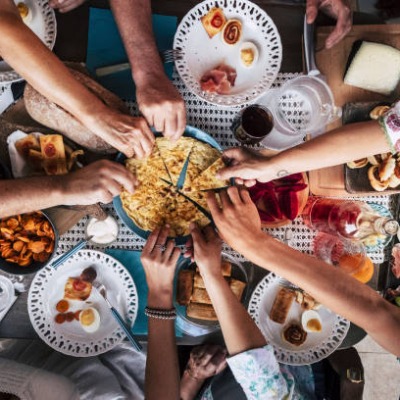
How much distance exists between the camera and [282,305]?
5.14 ft

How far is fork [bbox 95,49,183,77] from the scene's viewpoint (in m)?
1.48

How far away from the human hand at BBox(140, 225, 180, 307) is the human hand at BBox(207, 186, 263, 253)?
7.3 inches

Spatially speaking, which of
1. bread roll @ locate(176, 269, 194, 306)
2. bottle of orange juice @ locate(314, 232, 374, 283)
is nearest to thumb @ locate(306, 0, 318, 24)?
bottle of orange juice @ locate(314, 232, 374, 283)

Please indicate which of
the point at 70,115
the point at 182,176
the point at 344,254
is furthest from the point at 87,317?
the point at 344,254

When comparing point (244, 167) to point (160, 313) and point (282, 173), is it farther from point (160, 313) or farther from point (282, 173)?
point (160, 313)

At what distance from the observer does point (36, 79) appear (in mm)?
1292

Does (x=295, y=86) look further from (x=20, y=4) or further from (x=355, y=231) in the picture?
(x=20, y=4)

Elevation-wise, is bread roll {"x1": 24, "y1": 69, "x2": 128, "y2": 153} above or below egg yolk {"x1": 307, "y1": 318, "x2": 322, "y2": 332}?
above

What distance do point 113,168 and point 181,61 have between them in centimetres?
47

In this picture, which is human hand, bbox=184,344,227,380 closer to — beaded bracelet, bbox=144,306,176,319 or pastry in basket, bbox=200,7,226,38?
beaded bracelet, bbox=144,306,176,319

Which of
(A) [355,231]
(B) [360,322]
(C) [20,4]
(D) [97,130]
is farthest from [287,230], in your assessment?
(C) [20,4]

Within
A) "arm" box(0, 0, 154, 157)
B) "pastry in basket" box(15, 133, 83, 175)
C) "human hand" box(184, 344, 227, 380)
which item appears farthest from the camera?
"human hand" box(184, 344, 227, 380)

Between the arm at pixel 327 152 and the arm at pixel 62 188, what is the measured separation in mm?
398

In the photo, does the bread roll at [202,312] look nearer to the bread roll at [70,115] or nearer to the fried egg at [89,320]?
the fried egg at [89,320]
